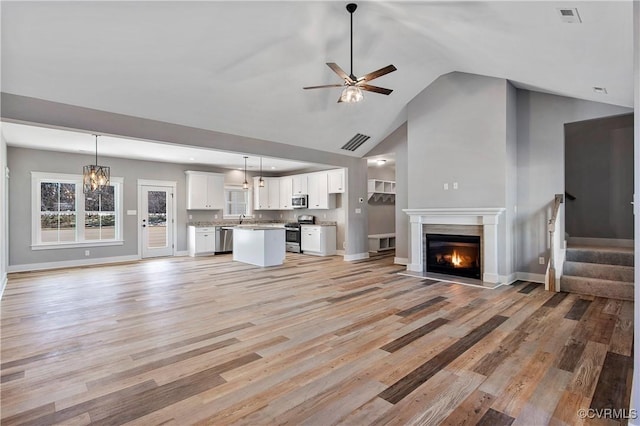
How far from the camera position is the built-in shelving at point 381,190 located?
9547 mm

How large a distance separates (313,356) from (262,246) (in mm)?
4582

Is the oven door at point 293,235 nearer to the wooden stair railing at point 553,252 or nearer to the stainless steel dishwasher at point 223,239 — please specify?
the stainless steel dishwasher at point 223,239

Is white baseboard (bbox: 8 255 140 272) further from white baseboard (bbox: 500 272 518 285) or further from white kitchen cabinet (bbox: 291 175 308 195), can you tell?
white baseboard (bbox: 500 272 518 285)

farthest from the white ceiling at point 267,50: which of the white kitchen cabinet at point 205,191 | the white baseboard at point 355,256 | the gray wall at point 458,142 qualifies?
the white kitchen cabinet at point 205,191

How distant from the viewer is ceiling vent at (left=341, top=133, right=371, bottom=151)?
7.26 m

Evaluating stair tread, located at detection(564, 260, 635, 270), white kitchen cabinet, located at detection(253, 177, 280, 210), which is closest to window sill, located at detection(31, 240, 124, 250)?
white kitchen cabinet, located at detection(253, 177, 280, 210)

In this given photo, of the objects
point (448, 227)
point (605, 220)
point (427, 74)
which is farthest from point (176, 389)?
point (605, 220)

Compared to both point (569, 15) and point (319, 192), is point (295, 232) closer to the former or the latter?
point (319, 192)

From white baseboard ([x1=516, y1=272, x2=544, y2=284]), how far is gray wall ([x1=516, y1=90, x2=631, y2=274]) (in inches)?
2.2

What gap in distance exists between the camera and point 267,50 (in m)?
4.20

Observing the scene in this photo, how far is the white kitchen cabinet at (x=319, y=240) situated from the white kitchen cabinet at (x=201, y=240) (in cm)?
266

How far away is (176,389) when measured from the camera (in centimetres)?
222

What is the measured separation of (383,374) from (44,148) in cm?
838

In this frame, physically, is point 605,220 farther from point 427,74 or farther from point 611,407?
point 611,407
